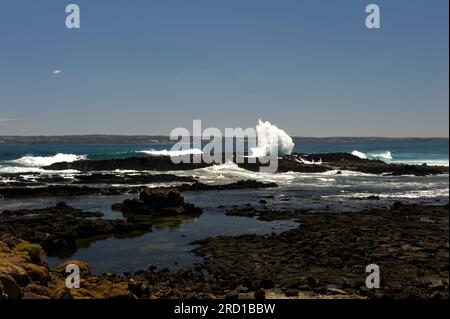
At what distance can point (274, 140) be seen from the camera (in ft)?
317

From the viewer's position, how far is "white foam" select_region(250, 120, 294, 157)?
3794 inches

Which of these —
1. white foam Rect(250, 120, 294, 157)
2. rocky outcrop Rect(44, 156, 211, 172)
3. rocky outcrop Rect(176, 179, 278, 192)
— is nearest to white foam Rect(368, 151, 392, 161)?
white foam Rect(250, 120, 294, 157)

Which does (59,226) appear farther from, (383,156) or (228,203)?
(383,156)

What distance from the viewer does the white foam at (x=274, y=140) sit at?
96.4 metres

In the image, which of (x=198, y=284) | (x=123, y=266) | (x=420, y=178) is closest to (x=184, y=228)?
(x=123, y=266)

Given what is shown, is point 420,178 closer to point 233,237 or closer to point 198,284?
point 233,237

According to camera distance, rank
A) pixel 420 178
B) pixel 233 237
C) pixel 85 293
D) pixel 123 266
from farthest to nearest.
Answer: pixel 420 178
pixel 233 237
pixel 123 266
pixel 85 293

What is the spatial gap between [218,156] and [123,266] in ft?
221

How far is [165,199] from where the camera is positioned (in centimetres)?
3528

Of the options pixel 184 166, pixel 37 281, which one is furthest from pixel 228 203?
pixel 184 166
